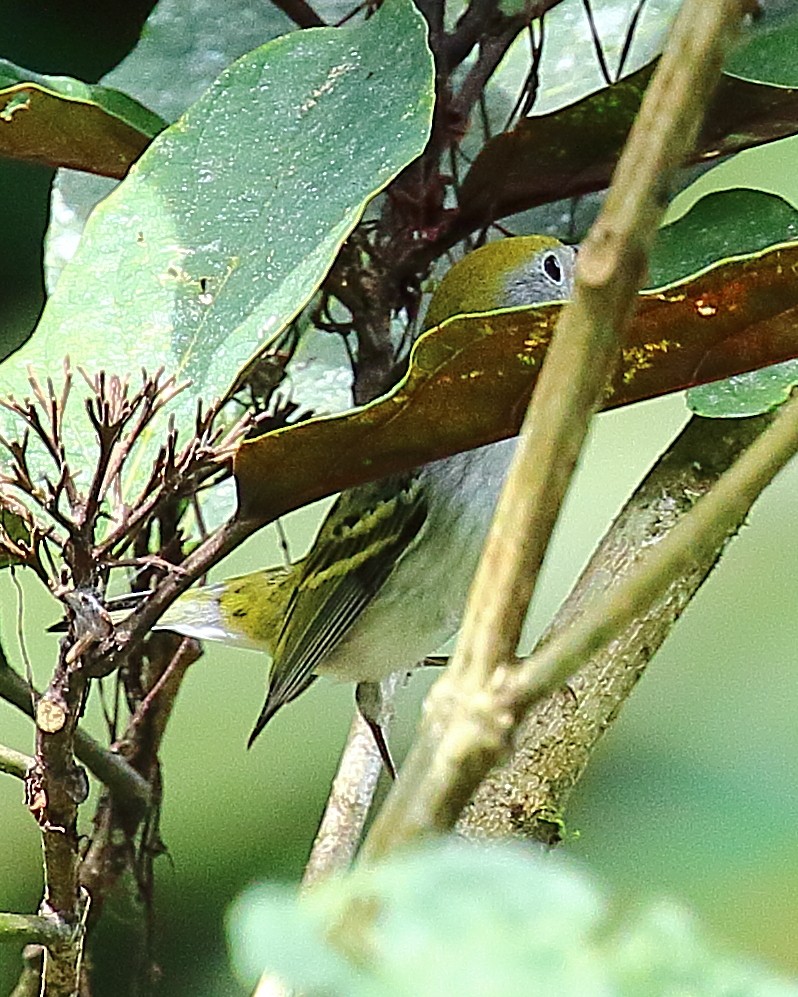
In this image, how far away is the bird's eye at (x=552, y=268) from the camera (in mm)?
919

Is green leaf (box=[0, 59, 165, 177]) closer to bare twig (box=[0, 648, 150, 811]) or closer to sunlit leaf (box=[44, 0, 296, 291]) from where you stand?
sunlit leaf (box=[44, 0, 296, 291])

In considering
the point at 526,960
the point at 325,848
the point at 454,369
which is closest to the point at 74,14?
the point at 325,848

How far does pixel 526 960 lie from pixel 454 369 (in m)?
0.37

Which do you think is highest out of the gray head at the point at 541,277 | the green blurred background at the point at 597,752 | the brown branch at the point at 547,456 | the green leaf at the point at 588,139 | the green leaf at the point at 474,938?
the green leaf at the point at 588,139

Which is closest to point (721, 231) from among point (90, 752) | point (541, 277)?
point (541, 277)

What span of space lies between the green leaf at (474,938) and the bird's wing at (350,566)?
79 centimetres

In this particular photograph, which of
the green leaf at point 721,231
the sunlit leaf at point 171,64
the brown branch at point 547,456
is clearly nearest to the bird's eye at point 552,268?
the green leaf at point 721,231

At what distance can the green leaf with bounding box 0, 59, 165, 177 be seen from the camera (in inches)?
28.5

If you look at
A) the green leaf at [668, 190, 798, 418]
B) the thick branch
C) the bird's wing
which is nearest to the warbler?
the bird's wing

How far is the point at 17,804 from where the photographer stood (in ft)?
4.00

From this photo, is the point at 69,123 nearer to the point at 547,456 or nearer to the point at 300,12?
the point at 300,12

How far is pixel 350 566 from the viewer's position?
0.96m

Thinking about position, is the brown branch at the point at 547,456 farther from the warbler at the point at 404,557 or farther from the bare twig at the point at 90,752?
the warbler at the point at 404,557

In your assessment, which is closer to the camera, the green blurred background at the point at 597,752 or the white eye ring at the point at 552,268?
the white eye ring at the point at 552,268
